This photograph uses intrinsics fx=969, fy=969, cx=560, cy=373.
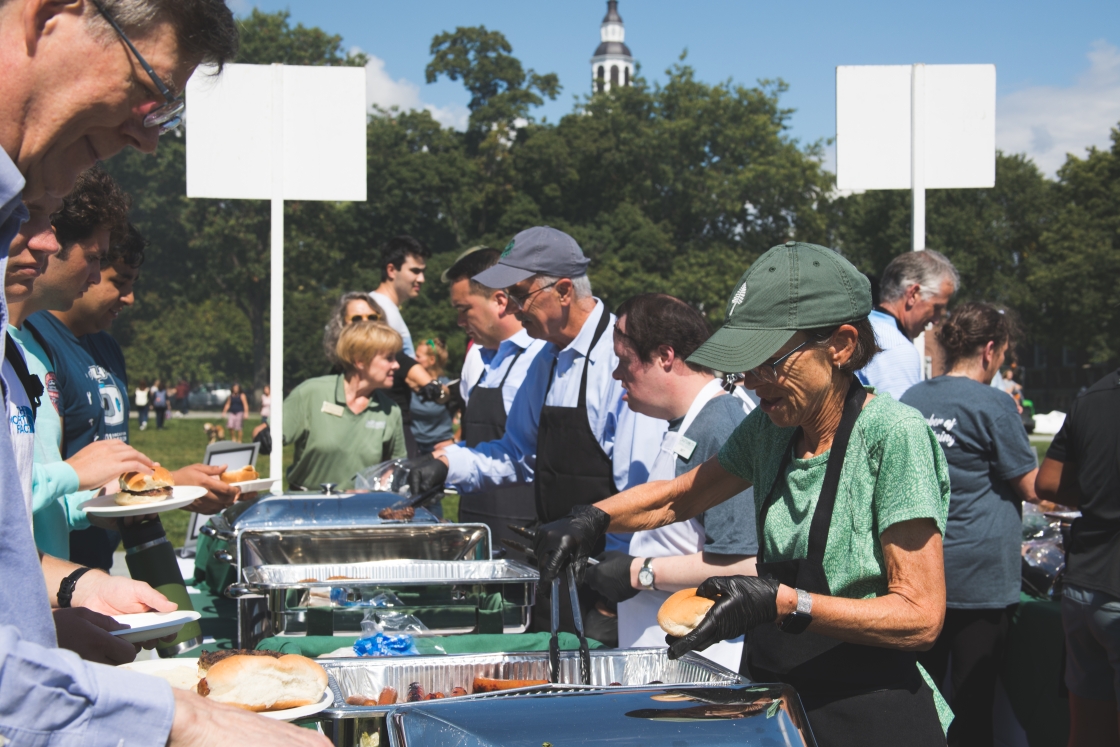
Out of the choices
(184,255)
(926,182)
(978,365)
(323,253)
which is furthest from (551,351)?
(184,255)

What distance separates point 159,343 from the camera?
47094mm

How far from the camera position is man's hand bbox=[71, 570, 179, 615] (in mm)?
1644

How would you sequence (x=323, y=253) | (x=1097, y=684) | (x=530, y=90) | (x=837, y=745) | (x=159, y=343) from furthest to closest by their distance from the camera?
1. (x=159, y=343)
2. (x=530, y=90)
3. (x=323, y=253)
4. (x=1097, y=684)
5. (x=837, y=745)

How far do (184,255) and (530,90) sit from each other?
46.8ft

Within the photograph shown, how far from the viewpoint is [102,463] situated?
6.80 feet

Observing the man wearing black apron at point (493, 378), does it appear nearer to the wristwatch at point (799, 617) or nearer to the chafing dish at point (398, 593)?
the chafing dish at point (398, 593)

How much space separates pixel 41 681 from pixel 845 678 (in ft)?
3.85

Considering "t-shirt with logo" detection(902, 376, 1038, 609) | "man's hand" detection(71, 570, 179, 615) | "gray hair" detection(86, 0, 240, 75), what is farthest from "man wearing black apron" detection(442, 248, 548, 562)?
"gray hair" detection(86, 0, 240, 75)

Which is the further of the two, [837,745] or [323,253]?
[323,253]

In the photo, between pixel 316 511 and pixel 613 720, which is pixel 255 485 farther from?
pixel 613 720

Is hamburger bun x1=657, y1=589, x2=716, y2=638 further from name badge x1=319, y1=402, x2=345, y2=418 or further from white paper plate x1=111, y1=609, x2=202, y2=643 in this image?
name badge x1=319, y1=402, x2=345, y2=418

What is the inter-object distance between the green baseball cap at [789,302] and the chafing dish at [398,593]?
4.03 ft

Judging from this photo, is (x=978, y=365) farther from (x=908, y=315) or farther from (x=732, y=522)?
(x=732, y=522)

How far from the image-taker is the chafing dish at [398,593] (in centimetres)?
244
